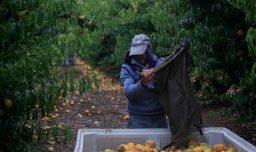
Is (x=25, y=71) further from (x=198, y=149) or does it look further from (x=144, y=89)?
(x=198, y=149)

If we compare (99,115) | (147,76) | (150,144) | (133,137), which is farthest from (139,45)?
(99,115)

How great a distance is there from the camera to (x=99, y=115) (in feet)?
35.9

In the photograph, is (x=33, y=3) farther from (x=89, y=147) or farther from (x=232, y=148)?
(x=232, y=148)

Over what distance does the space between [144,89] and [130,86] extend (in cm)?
13

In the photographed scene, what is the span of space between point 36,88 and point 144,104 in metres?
0.96

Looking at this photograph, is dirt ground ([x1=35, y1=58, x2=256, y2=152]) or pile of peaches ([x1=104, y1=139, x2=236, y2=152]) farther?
dirt ground ([x1=35, y1=58, x2=256, y2=152])

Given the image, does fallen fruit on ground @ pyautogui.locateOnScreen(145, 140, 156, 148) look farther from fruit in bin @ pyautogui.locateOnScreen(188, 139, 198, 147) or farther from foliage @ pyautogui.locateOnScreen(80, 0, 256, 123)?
foliage @ pyautogui.locateOnScreen(80, 0, 256, 123)

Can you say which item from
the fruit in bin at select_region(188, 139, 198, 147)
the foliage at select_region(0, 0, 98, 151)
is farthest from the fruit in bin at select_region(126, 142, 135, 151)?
the foliage at select_region(0, 0, 98, 151)

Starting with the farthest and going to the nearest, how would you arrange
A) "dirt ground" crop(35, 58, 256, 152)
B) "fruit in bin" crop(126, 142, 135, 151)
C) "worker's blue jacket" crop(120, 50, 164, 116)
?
"dirt ground" crop(35, 58, 256, 152) → "worker's blue jacket" crop(120, 50, 164, 116) → "fruit in bin" crop(126, 142, 135, 151)

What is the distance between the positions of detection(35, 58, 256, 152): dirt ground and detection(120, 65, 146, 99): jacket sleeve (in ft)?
9.60

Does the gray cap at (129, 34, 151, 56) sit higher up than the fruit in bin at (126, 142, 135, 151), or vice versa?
the gray cap at (129, 34, 151, 56)

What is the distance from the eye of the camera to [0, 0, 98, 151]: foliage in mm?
3973

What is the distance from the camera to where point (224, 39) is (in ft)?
20.3

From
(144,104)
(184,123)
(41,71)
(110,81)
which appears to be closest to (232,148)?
(184,123)
